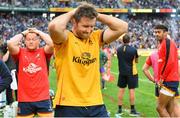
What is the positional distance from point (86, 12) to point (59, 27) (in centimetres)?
30

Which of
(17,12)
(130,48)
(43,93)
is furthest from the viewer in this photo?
(17,12)

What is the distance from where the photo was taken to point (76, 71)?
4.52m

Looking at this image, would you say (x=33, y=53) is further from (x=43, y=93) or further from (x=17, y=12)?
(x=17, y=12)

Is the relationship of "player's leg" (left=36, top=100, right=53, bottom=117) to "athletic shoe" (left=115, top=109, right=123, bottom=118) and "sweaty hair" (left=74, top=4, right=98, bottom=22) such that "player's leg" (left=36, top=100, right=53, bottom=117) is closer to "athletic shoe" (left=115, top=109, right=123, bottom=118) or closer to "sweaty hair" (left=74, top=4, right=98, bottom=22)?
"sweaty hair" (left=74, top=4, right=98, bottom=22)

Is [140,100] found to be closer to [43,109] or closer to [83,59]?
[43,109]

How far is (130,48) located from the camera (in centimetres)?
1062

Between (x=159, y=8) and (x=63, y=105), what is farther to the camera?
(x=159, y=8)

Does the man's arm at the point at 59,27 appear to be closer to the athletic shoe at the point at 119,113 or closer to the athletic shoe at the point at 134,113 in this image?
the athletic shoe at the point at 119,113

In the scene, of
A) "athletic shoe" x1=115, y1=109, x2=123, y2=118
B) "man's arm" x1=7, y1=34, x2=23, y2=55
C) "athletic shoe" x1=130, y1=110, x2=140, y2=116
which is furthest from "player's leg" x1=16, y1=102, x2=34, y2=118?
"athletic shoe" x1=130, y1=110, x2=140, y2=116

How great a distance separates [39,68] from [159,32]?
2395mm

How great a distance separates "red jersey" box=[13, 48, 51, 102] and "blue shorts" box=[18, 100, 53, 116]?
0.07 metres

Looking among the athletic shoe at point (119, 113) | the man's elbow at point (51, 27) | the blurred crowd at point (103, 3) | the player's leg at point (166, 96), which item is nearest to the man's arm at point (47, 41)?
the player's leg at point (166, 96)

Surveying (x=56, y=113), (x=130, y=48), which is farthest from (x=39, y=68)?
(x=130, y=48)

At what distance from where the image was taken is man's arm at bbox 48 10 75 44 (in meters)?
4.34
